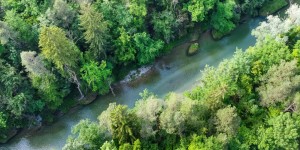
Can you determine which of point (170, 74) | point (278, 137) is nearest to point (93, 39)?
point (170, 74)

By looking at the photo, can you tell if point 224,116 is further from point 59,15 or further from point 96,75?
point 59,15

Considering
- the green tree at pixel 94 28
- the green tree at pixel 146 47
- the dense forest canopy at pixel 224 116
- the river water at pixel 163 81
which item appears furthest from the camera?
the green tree at pixel 146 47

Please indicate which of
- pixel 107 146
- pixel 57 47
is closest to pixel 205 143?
pixel 107 146

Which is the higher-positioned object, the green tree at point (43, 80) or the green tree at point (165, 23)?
the green tree at point (165, 23)

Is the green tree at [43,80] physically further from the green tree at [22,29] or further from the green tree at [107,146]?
the green tree at [107,146]

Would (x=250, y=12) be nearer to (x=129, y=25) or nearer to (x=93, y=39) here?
(x=129, y=25)

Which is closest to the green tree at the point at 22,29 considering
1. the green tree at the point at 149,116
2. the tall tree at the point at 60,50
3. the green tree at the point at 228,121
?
the tall tree at the point at 60,50

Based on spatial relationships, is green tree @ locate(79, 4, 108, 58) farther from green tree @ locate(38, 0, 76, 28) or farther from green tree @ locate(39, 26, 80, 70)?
green tree @ locate(39, 26, 80, 70)

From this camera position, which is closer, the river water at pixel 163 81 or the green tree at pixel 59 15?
the green tree at pixel 59 15
